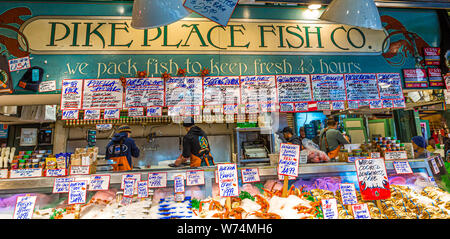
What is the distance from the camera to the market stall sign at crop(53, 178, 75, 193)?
7.75 ft

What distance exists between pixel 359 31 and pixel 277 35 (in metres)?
1.19

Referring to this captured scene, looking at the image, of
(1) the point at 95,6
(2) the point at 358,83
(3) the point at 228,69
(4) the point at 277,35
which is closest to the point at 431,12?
(2) the point at 358,83

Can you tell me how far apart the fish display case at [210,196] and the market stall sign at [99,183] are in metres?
0.06

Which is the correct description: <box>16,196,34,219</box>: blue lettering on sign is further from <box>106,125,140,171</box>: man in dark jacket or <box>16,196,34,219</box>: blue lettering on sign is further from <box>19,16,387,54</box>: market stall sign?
<box>106,125,140,171</box>: man in dark jacket

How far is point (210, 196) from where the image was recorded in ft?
8.05

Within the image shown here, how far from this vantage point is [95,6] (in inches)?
115

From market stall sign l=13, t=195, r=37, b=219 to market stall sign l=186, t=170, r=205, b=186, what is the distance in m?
1.34

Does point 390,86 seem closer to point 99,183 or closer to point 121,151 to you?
point 99,183

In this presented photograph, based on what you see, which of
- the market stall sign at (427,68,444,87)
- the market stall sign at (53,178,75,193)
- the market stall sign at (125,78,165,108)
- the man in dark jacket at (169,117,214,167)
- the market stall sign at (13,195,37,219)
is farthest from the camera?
the man in dark jacket at (169,117,214,167)

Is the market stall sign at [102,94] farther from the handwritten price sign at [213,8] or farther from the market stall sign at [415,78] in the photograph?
the market stall sign at [415,78]

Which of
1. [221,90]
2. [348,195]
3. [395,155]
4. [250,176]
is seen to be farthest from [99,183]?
[395,155]

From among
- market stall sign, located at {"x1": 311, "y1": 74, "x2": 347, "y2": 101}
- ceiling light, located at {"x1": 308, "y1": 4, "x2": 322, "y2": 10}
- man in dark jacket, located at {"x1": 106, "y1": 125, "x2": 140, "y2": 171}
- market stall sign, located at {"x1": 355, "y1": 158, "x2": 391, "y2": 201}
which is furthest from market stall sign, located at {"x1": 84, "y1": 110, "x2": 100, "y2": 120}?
ceiling light, located at {"x1": 308, "y1": 4, "x2": 322, "y2": 10}

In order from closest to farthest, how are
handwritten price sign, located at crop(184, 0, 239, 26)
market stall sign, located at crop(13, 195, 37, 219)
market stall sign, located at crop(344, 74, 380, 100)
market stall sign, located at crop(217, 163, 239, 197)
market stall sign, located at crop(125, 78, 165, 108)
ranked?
handwritten price sign, located at crop(184, 0, 239, 26) → market stall sign, located at crop(13, 195, 37, 219) → market stall sign, located at crop(217, 163, 239, 197) → market stall sign, located at crop(125, 78, 165, 108) → market stall sign, located at crop(344, 74, 380, 100)

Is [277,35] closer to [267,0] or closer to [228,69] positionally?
[267,0]
